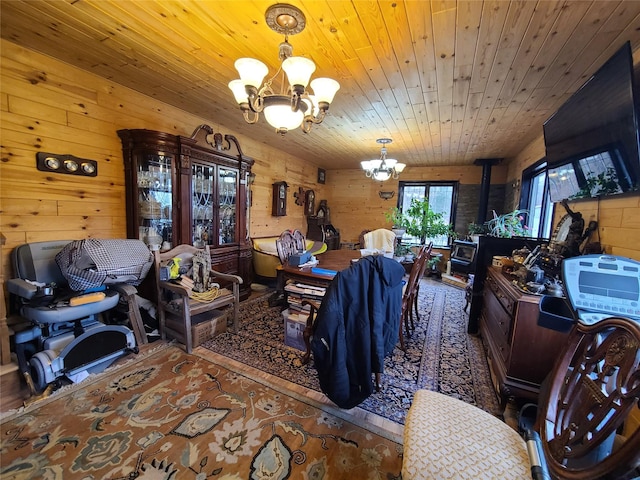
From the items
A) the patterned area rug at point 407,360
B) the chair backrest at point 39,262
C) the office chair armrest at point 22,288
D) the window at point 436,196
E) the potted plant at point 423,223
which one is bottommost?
the patterned area rug at point 407,360

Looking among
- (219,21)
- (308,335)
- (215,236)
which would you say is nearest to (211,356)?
(308,335)

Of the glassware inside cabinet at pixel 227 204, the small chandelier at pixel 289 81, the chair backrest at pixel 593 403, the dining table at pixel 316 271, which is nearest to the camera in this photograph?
the chair backrest at pixel 593 403

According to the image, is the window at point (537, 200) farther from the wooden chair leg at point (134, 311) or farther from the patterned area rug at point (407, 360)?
the wooden chair leg at point (134, 311)

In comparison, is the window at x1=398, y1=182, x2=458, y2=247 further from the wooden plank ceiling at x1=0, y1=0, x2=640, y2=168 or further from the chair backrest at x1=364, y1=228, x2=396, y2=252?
the wooden plank ceiling at x1=0, y1=0, x2=640, y2=168

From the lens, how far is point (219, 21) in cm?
155

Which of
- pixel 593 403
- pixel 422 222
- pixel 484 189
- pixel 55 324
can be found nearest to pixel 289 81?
pixel 593 403

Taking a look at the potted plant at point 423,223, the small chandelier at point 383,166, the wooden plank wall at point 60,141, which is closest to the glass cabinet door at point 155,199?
the wooden plank wall at point 60,141

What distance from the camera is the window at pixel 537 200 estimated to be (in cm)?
309

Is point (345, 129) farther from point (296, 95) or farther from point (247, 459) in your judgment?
point (247, 459)

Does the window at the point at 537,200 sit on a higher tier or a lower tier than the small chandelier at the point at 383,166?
lower

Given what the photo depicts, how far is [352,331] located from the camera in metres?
1.53

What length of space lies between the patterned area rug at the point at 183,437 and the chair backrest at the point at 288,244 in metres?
1.47

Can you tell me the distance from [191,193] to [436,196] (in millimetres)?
5128

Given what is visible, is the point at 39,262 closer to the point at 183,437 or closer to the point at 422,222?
the point at 183,437
